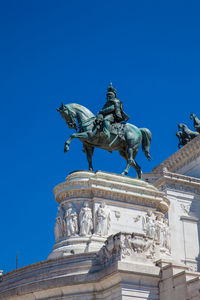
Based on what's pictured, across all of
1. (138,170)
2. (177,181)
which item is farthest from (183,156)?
(138,170)

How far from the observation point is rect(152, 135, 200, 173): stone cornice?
4981 centimetres

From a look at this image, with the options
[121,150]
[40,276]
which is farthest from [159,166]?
[40,276]

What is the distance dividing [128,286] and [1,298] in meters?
6.25

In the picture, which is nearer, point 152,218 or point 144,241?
point 144,241

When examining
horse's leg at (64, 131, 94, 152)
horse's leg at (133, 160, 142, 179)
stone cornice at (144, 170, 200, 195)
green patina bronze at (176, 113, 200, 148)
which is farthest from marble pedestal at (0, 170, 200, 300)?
green patina bronze at (176, 113, 200, 148)

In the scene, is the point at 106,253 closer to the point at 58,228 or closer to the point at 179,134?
the point at 58,228

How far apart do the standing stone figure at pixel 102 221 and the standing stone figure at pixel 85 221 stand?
1.10 feet

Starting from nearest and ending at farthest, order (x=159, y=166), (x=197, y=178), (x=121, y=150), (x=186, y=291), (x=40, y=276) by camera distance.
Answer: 1. (x=186, y=291)
2. (x=40, y=276)
3. (x=121, y=150)
4. (x=197, y=178)
5. (x=159, y=166)

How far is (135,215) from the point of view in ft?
98.5

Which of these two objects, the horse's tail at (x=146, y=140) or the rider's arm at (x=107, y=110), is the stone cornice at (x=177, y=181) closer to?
the horse's tail at (x=146, y=140)

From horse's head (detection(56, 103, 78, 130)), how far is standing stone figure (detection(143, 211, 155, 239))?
6.30 m

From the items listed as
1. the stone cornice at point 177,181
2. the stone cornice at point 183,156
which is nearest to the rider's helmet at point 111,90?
the stone cornice at point 177,181

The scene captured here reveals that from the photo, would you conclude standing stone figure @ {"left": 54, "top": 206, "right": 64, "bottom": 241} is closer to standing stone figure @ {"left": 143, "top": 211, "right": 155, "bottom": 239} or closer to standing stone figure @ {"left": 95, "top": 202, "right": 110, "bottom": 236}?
standing stone figure @ {"left": 95, "top": 202, "right": 110, "bottom": 236}

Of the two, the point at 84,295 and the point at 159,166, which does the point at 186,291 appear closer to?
the point at 84,295
